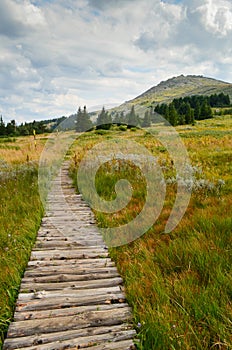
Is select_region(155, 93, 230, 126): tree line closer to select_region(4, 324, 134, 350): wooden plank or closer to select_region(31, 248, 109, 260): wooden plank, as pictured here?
select_region(31, 248, 109, 260): wooden plank

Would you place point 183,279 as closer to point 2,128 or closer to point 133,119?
point 133,119

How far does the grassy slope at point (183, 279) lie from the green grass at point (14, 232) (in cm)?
141

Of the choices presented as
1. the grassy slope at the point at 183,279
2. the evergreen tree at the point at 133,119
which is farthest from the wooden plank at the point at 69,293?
the evergreen tree at the point at 133,119

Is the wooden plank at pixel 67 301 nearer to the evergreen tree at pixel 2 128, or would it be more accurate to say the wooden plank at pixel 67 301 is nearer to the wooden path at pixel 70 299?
the wooden path at pixel 70 299

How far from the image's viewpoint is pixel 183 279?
314 cm

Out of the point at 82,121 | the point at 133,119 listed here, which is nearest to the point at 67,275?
the point at 133,119

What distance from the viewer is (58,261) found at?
4.04 metres

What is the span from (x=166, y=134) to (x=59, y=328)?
18.6 metres

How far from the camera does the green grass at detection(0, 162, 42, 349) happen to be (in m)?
3.15

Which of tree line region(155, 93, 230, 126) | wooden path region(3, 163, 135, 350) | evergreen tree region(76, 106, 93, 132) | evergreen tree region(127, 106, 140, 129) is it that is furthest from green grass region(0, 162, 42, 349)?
tree line region(155, 93, 230, 126)

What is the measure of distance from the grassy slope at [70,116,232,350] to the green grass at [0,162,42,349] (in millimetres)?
1411

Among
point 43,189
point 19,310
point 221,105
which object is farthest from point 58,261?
point 221,105

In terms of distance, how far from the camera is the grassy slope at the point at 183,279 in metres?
2.43

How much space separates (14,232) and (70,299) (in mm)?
2285
